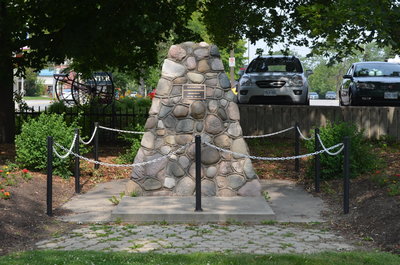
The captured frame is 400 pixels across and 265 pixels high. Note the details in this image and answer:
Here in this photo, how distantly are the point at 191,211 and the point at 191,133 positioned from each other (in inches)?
70.0

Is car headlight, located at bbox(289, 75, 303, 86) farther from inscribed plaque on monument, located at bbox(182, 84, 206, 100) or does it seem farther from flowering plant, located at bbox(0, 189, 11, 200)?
flowering plant, located at bbox(0, 189, 11, 200)

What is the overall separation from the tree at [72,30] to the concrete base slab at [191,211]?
5214mm

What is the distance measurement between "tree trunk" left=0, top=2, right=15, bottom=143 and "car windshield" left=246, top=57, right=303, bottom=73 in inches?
294

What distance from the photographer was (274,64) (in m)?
19.7

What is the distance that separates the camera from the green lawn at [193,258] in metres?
5.93

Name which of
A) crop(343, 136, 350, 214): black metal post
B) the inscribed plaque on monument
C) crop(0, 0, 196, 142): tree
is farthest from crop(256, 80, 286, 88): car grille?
crop(343, 136, 350, 214): black metal post

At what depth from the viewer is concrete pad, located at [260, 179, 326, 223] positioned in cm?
858

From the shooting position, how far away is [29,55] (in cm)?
1478

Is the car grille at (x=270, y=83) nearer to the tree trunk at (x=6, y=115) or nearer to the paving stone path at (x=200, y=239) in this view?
the tree trunk at (x=6, y=115)

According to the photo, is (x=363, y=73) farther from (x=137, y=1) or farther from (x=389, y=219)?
(x=389, y=219)

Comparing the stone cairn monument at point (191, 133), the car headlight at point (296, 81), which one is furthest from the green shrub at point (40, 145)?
the car headlight at point (296, 81)

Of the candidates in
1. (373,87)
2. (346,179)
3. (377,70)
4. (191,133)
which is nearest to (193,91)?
(191,133)

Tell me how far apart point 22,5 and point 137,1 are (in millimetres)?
2707

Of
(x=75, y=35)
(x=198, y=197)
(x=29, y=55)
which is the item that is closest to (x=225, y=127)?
(x=198, y=197)
